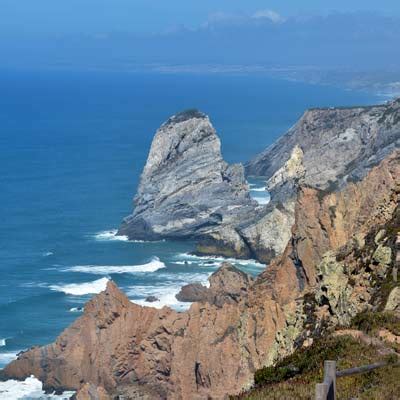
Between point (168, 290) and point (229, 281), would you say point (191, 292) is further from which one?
point (229, 281)

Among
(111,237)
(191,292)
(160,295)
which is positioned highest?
(111,237)

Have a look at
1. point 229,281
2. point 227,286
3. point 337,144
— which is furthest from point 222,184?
point 227,286

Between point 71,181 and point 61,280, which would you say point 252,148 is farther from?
point 61,280

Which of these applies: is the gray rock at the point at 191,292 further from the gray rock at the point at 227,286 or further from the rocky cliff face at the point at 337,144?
the rocky cliff face at the point at 337,144

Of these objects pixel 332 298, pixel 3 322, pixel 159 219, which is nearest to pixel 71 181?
pixel 159 219

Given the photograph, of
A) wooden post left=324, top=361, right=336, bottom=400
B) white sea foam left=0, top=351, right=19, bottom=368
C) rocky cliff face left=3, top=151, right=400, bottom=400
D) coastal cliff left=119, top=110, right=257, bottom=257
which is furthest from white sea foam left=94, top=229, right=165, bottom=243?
wooden post left=324, top=361, right=336, bottom=400
